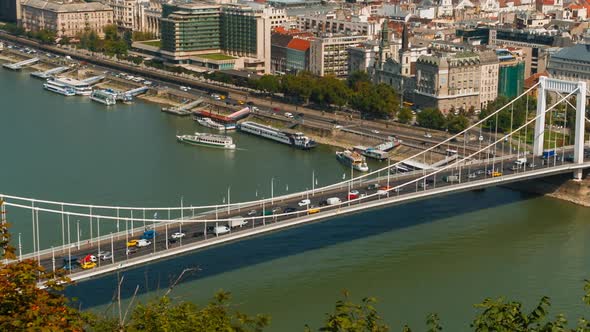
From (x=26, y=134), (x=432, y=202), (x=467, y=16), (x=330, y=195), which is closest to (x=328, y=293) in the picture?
(x=330, y=195)

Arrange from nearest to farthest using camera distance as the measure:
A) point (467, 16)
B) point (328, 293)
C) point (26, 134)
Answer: point (328, 293)
point (26, 134)
point (467, 16)

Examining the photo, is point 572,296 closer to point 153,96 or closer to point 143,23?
point 153,96

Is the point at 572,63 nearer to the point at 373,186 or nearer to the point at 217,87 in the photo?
the point at 217,87

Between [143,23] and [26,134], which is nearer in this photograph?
[26,134]

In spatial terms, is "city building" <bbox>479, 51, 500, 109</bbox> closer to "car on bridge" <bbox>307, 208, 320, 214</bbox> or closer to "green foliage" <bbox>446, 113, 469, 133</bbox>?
"green foliage" <bbox>446, 113, 469, 133</bbox>

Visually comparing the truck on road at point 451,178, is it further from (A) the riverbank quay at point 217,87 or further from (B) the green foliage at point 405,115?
(B) the green foliage at point 405,115

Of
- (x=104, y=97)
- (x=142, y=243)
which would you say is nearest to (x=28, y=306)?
(x=142, y=243)
